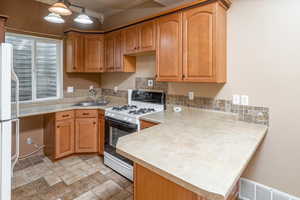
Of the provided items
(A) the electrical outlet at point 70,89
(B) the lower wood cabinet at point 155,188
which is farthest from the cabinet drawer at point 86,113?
(B) the lower wood cabinet at point 155,188

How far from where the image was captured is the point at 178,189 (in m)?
1.09

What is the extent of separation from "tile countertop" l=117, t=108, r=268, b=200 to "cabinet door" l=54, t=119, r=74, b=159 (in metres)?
1.96

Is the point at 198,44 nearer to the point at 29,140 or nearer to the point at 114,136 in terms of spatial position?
the point at 114,136

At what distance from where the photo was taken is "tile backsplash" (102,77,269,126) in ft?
6.39

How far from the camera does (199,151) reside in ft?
3.85

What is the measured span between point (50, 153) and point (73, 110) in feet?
2.88

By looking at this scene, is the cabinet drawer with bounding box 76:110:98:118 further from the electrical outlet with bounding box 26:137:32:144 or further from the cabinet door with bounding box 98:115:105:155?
the electrical outlet with bounding box 26:137:32:144

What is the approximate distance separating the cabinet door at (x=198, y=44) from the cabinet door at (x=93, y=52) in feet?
6.45

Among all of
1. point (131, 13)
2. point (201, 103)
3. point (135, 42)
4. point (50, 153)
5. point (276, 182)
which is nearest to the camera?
point (276, 182)

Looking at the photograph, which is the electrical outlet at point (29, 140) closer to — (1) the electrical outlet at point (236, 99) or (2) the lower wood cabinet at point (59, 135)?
(2) the lower wood cabinet at point (59, 135)

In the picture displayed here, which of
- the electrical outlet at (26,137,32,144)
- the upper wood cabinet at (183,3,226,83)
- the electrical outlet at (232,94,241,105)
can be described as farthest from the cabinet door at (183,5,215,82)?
the electrical outlet at (26,137,32,144)

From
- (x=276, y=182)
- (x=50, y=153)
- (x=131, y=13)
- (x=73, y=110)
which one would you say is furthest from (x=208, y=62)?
(x=50, y=153)

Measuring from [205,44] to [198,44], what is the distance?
3.5 inches

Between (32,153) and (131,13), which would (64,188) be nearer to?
(32,153)
